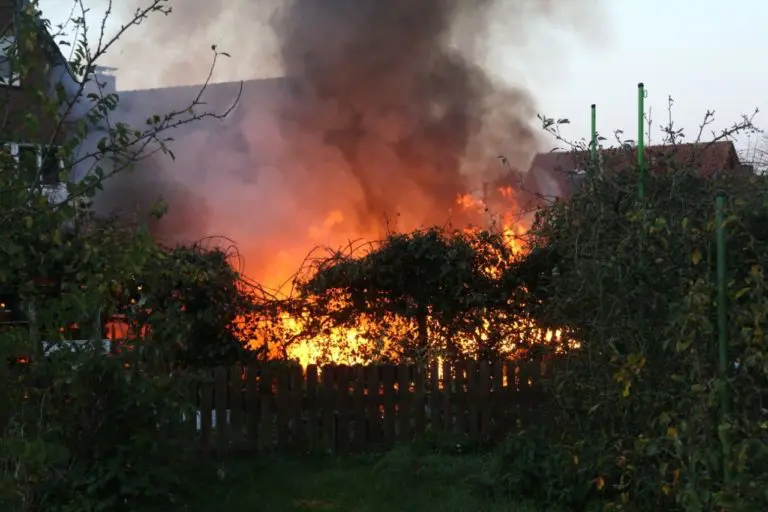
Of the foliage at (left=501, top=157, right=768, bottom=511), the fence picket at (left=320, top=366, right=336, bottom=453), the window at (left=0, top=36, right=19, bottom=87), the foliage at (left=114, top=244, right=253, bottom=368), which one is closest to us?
the window at (left=0, top=36, right=19, bottom=87)

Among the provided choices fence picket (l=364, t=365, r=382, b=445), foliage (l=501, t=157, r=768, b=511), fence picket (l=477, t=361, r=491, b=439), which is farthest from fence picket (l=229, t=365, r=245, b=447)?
foliage (l=501, t=157, r=768, b=511)

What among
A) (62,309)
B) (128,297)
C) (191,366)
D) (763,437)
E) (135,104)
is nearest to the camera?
(62,309)

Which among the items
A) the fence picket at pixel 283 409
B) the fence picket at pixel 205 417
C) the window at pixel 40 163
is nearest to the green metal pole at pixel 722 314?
the window at pixel 40 163

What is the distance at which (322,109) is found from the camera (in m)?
13.3

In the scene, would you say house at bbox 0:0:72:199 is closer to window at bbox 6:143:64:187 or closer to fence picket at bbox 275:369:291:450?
window at bbox 6:143:64:187

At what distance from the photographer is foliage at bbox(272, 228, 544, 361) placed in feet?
25.8

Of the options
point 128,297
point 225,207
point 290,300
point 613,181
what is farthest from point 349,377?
point 225,207

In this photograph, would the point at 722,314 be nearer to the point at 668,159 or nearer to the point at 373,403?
the point at 668,159

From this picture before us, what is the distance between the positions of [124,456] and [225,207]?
27.9 feet

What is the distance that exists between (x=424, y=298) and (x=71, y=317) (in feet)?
16.7

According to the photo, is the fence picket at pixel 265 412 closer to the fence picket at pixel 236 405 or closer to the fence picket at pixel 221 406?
the fence picket at pixel 236 405

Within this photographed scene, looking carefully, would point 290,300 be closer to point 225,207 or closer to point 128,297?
point 128,297

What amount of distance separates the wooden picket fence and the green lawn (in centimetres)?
32

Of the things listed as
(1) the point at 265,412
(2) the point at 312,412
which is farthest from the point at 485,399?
(1) the point at 265,412
